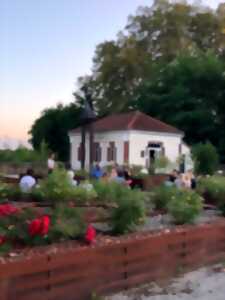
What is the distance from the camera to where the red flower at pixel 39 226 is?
240 inches

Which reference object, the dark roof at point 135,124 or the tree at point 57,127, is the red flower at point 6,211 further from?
the tree at point 57,127

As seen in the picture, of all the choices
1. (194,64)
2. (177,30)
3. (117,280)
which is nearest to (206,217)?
(117,280)

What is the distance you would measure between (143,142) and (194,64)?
379 inches

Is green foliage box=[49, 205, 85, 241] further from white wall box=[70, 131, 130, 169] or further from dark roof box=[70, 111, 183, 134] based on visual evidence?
dark roof box=[70, 111, 183, 134]

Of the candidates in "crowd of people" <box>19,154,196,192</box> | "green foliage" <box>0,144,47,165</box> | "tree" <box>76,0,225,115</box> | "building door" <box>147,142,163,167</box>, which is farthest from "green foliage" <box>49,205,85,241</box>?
"tree" <box>76,0,225,115</box>

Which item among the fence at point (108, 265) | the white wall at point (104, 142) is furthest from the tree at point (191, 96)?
the fence at point (108, 265)

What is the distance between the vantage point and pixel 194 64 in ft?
143

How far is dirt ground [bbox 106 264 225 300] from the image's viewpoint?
6.19 meters

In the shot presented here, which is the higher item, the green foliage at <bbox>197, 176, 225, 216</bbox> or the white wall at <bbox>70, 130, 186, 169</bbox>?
the white wall at <bbox>70, 130, 186, 169</bbox>

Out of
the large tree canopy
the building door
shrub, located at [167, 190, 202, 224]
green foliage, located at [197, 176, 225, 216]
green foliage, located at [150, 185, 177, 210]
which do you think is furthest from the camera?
the large tree canopy

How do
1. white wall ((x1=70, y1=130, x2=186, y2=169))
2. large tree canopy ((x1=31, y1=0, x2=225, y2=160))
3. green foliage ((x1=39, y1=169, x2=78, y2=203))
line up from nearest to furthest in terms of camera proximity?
green foliage ((x1=39, y1=169, x2=78, y2=203)) → white wall ((x1=70, y1=130, x2=186, y2=169)) → large tree canopy ((x1=31, y1=0, x2=225, y2=160))

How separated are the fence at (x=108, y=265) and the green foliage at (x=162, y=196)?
193 centimetres

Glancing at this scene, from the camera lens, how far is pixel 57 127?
50625 mm

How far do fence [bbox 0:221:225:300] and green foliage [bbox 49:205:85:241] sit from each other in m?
0.53
